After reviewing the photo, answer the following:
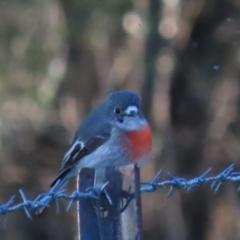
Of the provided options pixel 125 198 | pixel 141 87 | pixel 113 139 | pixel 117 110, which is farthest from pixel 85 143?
pixel 141 87

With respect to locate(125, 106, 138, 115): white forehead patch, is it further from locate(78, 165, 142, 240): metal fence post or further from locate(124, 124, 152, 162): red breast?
locate(78, 165, 142, 240): metal fence post

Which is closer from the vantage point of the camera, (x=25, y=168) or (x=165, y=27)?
(x=165, y=27)

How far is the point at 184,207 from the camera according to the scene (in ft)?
34.4

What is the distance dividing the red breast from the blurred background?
469 cm

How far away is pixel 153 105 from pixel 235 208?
5.98ft

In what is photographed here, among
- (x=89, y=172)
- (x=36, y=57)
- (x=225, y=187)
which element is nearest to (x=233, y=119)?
(x=225, y=187)

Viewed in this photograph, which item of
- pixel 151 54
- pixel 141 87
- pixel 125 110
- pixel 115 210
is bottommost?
pixel 115 210

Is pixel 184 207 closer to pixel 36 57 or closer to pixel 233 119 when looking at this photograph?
pixel 233 119

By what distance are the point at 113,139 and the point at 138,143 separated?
19 cm

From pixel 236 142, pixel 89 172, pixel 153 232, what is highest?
pixel 236 142

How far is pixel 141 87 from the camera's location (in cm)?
1010

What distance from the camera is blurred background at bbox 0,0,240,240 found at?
1012 centimetres

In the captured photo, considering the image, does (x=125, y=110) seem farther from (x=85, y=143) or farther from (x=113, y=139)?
(x=85, y=143)

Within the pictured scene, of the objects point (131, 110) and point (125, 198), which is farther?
point (131, 110)
